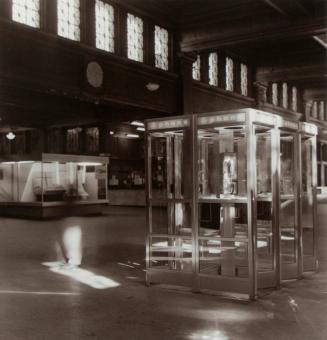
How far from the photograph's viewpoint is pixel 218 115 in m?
6.03

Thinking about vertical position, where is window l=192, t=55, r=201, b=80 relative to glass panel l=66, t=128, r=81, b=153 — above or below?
above

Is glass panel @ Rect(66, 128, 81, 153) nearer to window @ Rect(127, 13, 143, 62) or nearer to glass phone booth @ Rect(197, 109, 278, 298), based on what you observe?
window @ Rect(127, 13, 143, 62)

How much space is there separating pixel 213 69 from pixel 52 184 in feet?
25.3

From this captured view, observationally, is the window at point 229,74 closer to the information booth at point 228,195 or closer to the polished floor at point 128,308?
the polished floor at point 128,308

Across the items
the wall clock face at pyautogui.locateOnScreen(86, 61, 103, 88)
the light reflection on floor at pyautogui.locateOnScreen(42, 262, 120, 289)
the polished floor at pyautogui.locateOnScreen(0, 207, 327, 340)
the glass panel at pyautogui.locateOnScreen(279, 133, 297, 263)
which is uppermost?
the wall clock face at pyautogui.locateOnScreen(86, 61, 103, 88)

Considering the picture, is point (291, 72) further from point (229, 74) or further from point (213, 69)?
point (213, 69)

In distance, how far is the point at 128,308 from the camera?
5.55m

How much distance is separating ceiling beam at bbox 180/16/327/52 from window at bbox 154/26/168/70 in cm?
53

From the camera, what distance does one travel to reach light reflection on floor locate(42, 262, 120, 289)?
6852 millimetres

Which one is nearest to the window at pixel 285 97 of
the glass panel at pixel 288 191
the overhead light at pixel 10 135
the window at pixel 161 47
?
the window at pixel 161 47

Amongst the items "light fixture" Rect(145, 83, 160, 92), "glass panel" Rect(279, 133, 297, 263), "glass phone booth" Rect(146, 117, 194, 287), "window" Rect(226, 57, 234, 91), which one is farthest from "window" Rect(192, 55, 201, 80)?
"glass phone booth" Rect(146, 117, 194, 287)

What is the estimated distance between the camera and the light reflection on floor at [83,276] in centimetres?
685

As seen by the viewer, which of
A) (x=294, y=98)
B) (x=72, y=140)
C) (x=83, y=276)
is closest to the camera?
(x=83, y=276)

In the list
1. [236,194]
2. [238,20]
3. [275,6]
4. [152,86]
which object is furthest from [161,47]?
[236,194]
